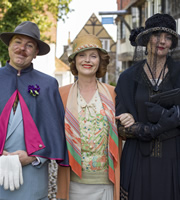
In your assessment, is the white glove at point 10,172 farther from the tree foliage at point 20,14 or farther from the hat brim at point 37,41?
the tree foliage at point 20,14

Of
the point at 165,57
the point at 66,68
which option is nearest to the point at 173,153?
the point at 165,57

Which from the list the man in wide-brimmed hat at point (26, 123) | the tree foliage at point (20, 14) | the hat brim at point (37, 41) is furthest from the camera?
the tree foliage at point (20, 14)

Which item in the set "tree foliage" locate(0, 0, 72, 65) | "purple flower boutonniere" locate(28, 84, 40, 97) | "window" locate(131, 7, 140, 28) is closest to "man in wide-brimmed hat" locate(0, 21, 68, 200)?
"purple flower boutonniere" locate(28, 84, 40, 97)

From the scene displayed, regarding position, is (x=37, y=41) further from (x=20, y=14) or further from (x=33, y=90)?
(x=20, y=14)

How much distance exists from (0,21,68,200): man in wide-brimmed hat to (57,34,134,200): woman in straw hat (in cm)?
11

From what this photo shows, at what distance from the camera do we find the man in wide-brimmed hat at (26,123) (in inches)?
112

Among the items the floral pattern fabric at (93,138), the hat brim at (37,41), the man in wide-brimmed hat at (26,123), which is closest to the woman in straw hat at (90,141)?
the floral pattern fabric at (93,138)

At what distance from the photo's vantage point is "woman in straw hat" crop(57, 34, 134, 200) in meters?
3.14

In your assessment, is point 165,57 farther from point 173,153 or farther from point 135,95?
point 173,153

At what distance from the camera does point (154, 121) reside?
2.95 meters

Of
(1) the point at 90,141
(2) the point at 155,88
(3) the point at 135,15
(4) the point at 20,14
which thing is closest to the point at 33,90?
(1) the point at 90,141

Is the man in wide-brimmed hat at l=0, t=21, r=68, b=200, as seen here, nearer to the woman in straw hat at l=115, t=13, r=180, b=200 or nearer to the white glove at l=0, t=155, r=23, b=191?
the white glove at l=0, t=155, r=23, b=191

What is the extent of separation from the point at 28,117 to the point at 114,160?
0.87 meters

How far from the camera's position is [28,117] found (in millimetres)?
2918
